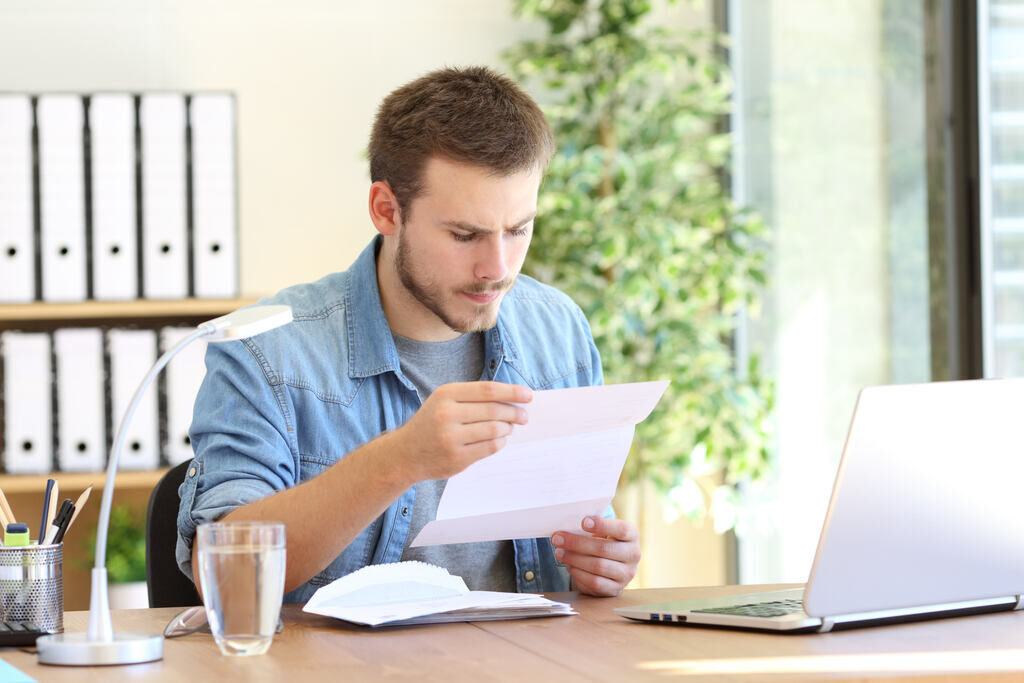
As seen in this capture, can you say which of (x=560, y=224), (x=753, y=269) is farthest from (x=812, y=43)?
(x=560, y=224)

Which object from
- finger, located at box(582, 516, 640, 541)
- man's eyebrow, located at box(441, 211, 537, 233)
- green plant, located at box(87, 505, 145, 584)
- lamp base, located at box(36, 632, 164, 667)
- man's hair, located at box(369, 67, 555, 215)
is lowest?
green plant, located at box(87, 505, 145, 584)

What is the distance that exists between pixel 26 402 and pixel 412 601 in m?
1.49

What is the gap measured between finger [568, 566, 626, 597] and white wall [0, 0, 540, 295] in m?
1.66

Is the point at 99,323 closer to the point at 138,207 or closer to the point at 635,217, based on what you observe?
the point at 138,207

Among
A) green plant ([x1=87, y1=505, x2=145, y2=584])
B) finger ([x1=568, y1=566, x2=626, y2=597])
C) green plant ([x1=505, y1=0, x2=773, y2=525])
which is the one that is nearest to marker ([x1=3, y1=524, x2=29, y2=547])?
finger ([x1=568, y1=566, x2=626, y2=597])

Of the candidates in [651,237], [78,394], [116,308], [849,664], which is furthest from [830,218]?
[849,664]

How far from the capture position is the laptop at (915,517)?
3.45 feet

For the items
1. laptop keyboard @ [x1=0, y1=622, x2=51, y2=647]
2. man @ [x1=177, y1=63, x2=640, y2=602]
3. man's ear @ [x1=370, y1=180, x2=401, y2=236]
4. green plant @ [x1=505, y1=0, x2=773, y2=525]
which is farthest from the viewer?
green plant @ [x1=505, y1=0, x2=773, y2=525]

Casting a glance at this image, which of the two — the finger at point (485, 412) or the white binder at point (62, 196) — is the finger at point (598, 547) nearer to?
the finger at point (485, 412)

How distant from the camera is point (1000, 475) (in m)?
1.14

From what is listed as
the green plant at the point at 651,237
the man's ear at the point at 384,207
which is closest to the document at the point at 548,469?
the man's ear at the point at 384,207

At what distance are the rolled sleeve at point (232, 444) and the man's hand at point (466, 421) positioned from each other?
26cm

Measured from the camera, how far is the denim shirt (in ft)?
4.53

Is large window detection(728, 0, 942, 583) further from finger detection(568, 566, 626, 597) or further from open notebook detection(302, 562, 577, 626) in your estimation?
open notebook detection(302, 562, 577, 626)
